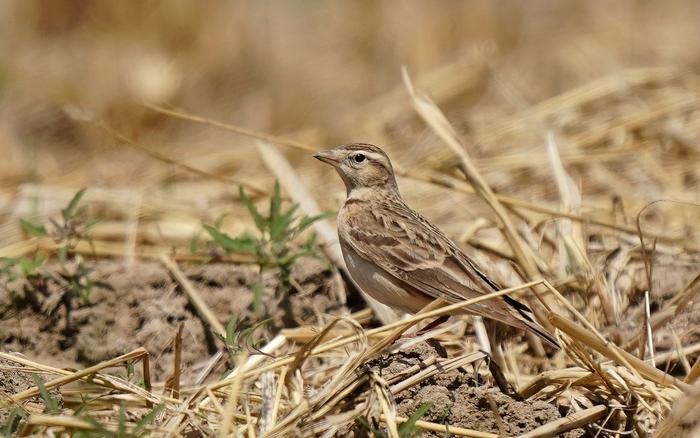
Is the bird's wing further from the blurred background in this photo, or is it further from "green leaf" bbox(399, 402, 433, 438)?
"green leaf" bbox(399, 402, 433, 438)

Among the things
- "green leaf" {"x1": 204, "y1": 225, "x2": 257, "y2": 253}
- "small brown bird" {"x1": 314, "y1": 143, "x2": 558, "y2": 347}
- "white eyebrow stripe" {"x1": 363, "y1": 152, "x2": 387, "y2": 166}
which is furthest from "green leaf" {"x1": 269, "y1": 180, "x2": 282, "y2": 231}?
"white eyebrow stripe" {"x1": 363, "y1": 152, "x2": 387, "y2": 166}

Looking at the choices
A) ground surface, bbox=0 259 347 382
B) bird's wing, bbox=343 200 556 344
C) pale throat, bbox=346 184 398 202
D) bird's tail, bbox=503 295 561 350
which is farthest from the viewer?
pale throat, bbox=346 184 398 202

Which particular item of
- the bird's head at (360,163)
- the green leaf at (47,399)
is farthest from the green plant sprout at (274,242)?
the green leaf at (47,399)

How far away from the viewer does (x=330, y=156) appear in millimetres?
6234

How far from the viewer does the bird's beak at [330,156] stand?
6.20 metres

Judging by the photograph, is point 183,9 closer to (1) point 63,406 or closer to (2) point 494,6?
(2) point 494,6

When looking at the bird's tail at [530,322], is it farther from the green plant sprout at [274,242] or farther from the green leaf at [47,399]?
the green leaf at [47,399]

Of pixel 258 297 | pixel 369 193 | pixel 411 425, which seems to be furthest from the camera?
pixel 369 193

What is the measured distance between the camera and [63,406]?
4301mm

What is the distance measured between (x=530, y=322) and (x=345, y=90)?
7.65 m

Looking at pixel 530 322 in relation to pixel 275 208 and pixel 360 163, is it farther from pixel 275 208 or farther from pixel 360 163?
pixel 360 163

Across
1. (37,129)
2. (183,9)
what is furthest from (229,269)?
(183,9)

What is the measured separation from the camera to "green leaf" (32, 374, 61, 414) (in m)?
3.93

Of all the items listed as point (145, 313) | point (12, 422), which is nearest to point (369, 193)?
point (145, 313)
